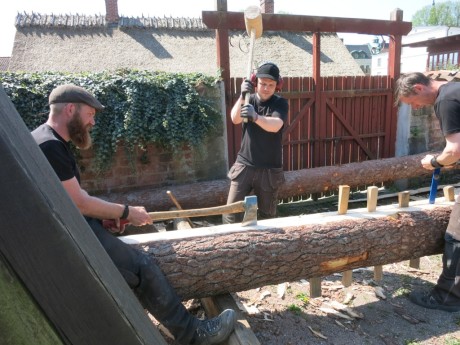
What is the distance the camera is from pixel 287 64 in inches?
599

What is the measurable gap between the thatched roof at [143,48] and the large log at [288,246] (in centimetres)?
1163

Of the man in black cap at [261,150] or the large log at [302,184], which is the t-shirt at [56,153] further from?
the large log at [302,184]

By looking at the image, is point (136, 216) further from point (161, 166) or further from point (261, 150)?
point (161, 166)

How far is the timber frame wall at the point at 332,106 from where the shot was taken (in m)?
6.12

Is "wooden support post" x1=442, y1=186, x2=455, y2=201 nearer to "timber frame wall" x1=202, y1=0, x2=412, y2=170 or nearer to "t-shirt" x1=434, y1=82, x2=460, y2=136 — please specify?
"t-shirt" x1=434, y1=82, x2=460, y2=136

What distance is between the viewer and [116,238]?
230 centimetres

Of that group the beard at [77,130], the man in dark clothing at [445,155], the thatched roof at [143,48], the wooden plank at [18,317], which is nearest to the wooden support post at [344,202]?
the man in dark clothing at [445,155]

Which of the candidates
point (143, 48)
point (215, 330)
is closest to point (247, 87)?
point (215, 330)

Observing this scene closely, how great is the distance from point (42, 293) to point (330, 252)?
2.46 meters

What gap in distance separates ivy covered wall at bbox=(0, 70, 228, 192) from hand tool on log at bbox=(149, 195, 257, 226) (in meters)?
2.95

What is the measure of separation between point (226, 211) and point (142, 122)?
121 inches

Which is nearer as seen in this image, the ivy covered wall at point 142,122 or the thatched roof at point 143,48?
the ivy covered wall at point 142,122

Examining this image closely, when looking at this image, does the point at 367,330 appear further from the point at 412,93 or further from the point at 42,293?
the point at 42,293

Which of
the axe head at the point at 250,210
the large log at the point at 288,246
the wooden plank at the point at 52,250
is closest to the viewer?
the wooden plank at the point at 52,250
